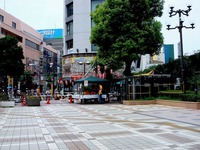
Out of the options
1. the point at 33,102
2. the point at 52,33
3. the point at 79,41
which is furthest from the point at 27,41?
the point at 33,102

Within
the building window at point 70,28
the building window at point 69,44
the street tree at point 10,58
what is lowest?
the street tree at point 10,58

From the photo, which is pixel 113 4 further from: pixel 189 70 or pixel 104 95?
pixel 189 70

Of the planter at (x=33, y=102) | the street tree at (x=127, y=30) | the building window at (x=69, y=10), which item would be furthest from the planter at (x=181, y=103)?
the building window at (x=69, y=10)

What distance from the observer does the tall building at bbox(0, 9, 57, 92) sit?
68562mm

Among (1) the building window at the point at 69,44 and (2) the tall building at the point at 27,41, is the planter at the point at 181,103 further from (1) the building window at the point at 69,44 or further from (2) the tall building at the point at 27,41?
(2) the tall building at the point at 27,41

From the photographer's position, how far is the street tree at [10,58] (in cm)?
3145

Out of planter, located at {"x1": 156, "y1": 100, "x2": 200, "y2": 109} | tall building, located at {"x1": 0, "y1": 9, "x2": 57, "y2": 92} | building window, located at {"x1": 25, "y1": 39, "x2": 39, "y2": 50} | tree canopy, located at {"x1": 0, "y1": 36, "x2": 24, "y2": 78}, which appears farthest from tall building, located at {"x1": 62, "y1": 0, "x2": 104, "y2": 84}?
building window, located at {"x1": 25, "y1": 39, "x2": 39, "y2": 50}

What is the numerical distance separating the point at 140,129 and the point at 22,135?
4305 millimetres

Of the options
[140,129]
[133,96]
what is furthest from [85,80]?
[140,129]

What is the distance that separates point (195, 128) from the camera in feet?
36.8

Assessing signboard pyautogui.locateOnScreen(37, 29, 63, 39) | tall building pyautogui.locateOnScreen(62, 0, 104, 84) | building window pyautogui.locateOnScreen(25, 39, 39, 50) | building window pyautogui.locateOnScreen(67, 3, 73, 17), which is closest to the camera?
tall building pyautogui.locateOnScreen(62, 0, 104, 84)

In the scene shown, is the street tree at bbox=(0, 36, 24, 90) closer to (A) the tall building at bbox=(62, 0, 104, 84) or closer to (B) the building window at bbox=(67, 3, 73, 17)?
(A) the tall building at bbox=(62, 0, 104, 84)

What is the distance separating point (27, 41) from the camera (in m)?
84.2

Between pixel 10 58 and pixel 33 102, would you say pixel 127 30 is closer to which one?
pixel 33 102
